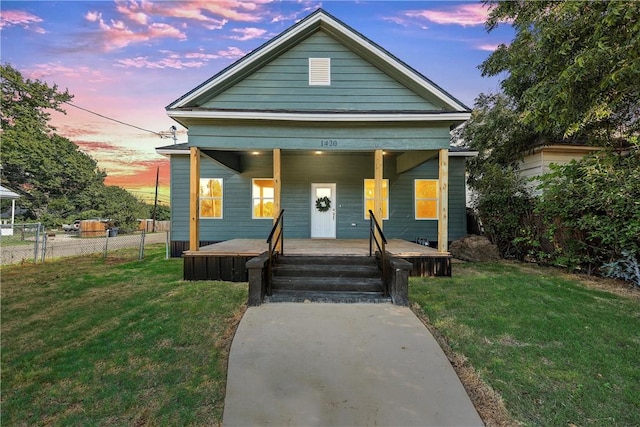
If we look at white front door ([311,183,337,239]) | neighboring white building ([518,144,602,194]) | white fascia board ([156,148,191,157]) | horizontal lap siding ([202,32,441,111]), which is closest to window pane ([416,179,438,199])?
white front door ([311,183,337,239])

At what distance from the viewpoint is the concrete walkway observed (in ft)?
7.84

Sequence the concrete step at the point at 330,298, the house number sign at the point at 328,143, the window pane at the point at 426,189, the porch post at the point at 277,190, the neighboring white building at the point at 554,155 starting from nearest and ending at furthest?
the concrete step at the point at 330,298 < the porch post at the point at 277,190 < the house number sign at the point at 328,143 < the neighboring white building at the point at 554,155 < the window pane at the point at 426,189

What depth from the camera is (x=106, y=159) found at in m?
30.7

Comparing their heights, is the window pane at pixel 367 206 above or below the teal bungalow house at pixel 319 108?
below

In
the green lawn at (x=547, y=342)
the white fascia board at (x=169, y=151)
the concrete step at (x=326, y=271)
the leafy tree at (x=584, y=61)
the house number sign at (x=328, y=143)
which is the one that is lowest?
the green lawn at (x=547, y=342)

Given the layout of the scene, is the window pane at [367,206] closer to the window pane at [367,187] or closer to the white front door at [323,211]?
the window pane at [367,187]

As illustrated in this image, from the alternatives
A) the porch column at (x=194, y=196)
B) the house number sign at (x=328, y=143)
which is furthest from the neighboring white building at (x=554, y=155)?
the porch column at (x=194, y=196)

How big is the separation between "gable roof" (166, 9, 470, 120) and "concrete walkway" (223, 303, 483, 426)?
5.32m

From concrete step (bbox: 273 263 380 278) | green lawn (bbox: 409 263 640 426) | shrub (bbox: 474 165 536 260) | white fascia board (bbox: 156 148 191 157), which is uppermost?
white fascia board (bbox: 156 148 191 157)

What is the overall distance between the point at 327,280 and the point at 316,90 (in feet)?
15.7

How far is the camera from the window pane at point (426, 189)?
10.5m

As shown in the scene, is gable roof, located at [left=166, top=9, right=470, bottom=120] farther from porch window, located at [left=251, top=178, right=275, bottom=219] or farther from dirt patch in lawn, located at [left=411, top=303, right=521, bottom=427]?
dirt patch in lawn, located at [left=411, top=303, right=521, bottom=427]

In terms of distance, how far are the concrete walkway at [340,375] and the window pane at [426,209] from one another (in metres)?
6.72

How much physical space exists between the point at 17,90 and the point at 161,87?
2247cm
